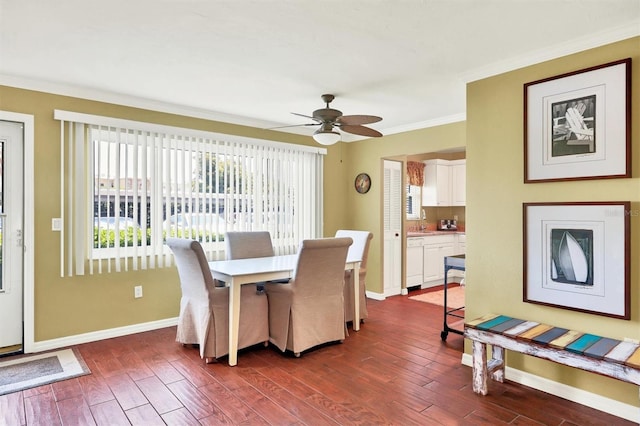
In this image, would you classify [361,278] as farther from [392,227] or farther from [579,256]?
[579,256]

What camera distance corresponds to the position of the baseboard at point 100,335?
3324 millimetres

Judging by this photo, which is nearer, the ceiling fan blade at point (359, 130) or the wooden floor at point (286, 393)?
the wooden floor at point (286, 393)

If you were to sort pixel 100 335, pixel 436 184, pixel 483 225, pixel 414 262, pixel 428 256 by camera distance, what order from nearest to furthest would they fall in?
pixel 483 225 → pixel 100 335 → pixel 414 262 → pixel 428 256 → pixel 436 184

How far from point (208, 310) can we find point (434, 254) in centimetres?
414

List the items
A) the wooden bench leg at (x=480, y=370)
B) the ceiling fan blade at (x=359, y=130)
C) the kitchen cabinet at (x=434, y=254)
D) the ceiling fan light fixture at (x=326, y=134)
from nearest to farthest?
1. the wooden bench leg at (x=480, y=370)
2. the ceiling fan light fixture at (x=326, y=134)
3. the ceiling fan blade at (x=359, y=130)
4. the kitchen cabinet at (x=434, y=254)

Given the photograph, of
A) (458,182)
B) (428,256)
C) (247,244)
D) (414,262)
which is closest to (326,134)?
(247,244)

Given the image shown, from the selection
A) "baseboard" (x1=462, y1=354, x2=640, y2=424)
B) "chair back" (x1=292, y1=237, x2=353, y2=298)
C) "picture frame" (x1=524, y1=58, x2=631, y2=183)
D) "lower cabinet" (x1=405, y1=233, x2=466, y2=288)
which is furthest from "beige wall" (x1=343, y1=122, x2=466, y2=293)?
"baseboard" (x1=462, y1=354, x2=640, y2=424)

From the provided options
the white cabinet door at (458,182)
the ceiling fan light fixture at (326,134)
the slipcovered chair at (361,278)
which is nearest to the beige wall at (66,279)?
the ceiling fan light fixture at (326,134)

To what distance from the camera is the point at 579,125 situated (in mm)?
2461

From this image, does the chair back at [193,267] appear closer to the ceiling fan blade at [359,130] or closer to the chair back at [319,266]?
the chair back at [319,266]

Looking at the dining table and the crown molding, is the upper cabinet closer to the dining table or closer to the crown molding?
the dining table

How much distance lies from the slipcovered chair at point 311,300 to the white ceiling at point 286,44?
144cm

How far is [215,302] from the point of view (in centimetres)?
310

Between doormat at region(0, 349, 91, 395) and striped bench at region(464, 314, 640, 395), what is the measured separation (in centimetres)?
285
